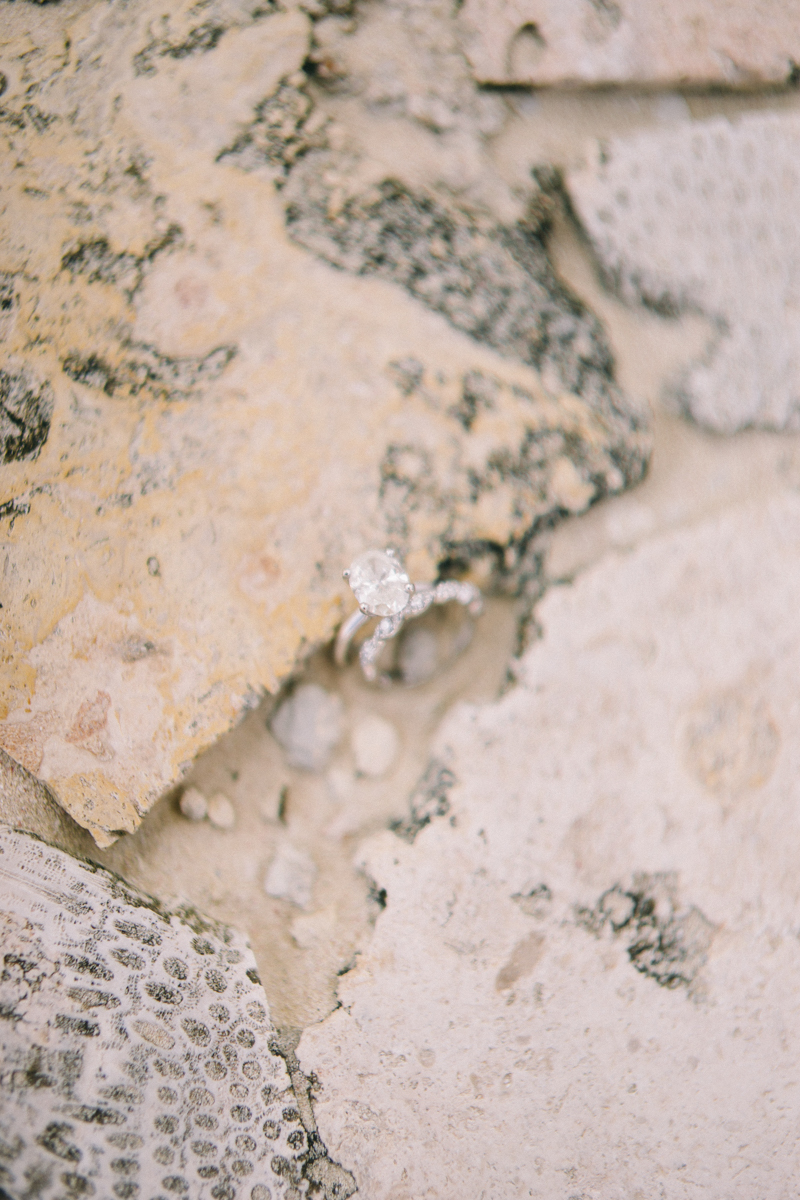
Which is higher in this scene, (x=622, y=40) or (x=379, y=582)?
(x=622, y=40)

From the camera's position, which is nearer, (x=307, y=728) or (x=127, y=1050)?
(x=127, y=1050)

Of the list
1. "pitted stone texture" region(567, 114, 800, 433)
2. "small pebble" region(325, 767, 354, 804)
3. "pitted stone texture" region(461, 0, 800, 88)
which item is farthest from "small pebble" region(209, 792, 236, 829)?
"pitted stone texture" region(461, 0, 800, 88)

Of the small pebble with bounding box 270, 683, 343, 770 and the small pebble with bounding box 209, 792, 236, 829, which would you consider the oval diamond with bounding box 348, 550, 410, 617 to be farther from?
the small pebble with bounding box 209, 792, 236, 829

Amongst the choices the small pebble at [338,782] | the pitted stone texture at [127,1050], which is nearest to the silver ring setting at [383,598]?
the small pebble at [338,782]

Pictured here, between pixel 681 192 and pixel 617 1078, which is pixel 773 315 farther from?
pixel 617 1078

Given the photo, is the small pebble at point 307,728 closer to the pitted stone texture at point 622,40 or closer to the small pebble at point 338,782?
the small pebble at point 338,782

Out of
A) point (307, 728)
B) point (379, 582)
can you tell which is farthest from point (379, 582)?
point (307, 728)

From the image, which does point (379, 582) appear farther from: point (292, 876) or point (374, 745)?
point (292, 876)
